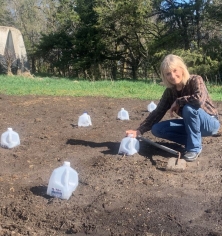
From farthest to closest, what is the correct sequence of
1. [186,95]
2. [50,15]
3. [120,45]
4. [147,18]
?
[50,15], [120,45], [147,18], [186,95]

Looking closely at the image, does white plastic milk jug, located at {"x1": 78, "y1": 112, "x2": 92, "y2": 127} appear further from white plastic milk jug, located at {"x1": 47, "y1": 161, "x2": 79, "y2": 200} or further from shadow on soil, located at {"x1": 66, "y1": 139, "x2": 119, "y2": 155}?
white plastic milk jug, located at {"x1": 47, "y1": 161, "x2": 79, "y2": 200}

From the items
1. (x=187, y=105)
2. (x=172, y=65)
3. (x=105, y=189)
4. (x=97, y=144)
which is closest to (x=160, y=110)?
(x=187, y=105)

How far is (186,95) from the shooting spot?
4.03 meters

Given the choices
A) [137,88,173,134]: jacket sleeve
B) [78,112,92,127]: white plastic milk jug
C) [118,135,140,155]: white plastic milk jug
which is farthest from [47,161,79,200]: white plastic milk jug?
[78,112,92,127]: white plastic milk jug

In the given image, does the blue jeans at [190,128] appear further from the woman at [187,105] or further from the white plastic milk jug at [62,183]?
the white plastic milk jug at [62,183]

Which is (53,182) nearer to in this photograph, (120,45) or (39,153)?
(39,153)

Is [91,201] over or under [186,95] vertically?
under

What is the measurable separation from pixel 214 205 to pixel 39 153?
83.3 inches

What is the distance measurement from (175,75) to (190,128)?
1.75 ft

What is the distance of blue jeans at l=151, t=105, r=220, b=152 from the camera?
392 cm

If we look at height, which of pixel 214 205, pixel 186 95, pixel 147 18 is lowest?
pixel 214 205

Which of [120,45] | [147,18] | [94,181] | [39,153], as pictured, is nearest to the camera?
[94,181]

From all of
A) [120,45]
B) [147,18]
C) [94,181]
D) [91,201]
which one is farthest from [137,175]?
[120,45]

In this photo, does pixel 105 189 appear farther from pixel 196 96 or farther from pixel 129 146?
pixel 196 96
